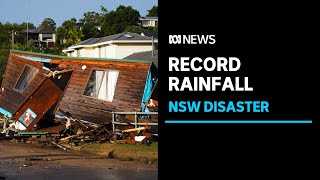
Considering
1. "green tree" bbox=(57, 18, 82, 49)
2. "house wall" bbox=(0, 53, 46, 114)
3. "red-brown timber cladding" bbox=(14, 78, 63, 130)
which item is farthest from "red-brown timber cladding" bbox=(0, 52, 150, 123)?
"green tree" bbox=(57, 18, 82, 49)

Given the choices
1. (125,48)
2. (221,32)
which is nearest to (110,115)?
(221,32)

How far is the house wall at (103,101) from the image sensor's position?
74.5 ft

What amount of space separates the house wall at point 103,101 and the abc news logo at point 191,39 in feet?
55.3

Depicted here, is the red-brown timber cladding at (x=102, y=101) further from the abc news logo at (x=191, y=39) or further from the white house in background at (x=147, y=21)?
the white house in background at (x=147, y=21)

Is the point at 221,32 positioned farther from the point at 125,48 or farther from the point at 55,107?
the point at 125,48

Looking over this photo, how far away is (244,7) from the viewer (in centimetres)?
587

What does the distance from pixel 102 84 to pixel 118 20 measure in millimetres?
63786

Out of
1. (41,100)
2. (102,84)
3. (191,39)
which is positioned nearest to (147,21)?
(41,100)

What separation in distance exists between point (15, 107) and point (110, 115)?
14.4ft

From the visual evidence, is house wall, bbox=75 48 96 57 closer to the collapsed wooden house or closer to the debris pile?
the collapsed wooden house

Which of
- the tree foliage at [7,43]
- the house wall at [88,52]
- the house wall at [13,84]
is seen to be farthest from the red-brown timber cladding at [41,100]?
the tree foliage at [7,43]

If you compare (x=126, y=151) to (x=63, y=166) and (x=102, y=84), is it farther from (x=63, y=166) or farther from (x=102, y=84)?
(x=102, y=84)

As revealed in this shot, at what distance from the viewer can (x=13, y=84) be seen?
26188 mm

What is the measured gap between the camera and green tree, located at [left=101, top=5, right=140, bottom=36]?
84.4 m
